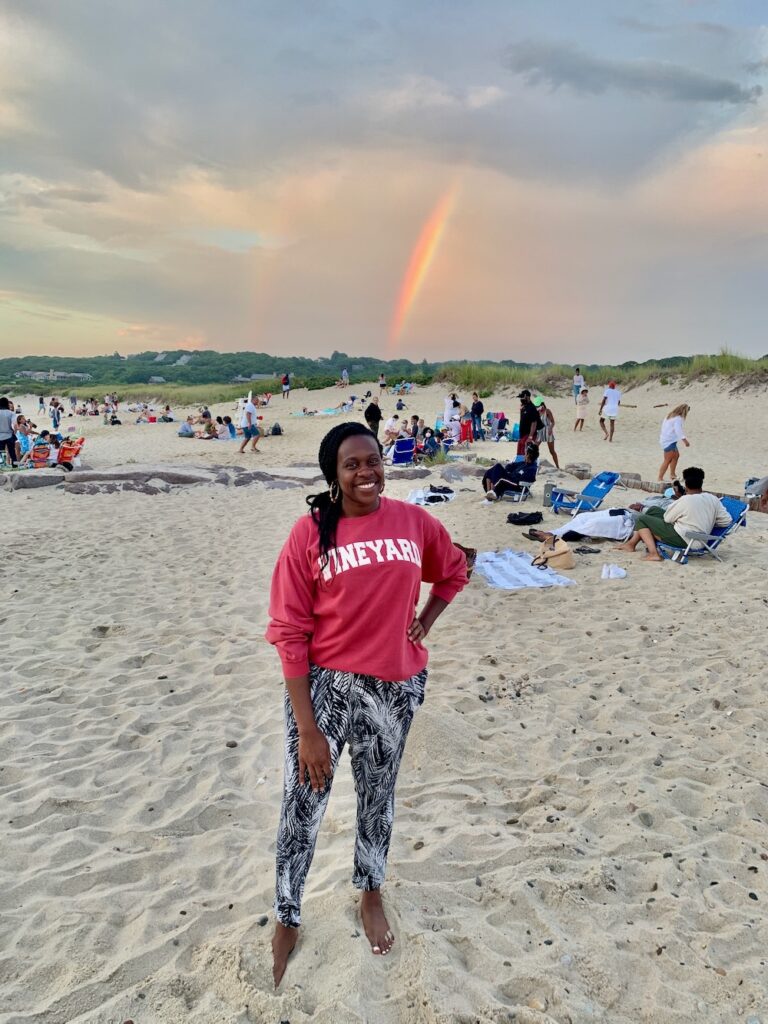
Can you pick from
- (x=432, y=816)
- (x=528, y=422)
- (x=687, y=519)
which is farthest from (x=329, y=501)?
(x=528, y=422)

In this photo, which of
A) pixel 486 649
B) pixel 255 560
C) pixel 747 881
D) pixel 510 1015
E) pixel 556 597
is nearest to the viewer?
pixel 510 1015

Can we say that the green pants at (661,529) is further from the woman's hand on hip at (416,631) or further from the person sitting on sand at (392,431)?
the person sitting on sand at (392,431)

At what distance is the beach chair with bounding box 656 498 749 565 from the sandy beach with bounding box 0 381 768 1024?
708 mm

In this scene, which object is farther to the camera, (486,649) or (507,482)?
(507,482)

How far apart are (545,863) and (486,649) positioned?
243 cm

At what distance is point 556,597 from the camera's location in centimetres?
630

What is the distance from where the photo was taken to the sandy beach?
83.9 inches

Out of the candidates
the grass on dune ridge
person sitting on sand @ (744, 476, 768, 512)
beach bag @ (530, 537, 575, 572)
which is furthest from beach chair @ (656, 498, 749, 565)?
the grass on dune ridge

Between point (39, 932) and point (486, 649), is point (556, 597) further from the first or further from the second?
point (39, 932)

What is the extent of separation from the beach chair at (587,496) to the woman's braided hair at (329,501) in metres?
8.04

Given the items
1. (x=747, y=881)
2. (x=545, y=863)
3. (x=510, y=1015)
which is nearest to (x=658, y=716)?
(x=747, y=881)

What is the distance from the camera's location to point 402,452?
52.1 feet

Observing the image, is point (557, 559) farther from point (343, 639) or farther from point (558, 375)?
point (558, 375)

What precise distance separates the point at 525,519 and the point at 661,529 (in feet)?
7.22
